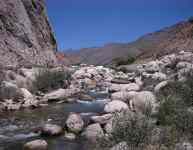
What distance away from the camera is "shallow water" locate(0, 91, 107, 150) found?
353 inches

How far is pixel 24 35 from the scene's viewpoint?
24.5 m

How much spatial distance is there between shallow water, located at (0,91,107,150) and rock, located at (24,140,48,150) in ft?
0.63

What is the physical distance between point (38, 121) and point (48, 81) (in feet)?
26.0

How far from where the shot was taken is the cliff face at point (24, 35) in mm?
22625

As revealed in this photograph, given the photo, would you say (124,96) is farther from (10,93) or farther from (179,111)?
(179,111)

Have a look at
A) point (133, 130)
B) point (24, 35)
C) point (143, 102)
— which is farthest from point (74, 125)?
point (24, 35)

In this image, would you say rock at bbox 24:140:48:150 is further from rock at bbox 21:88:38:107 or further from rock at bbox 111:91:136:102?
rock at bbox 111:91:136:102

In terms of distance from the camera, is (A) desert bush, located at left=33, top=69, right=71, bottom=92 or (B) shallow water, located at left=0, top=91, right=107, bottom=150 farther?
(A) desert bush, located at left=33, top=69, right=71, bottom=92

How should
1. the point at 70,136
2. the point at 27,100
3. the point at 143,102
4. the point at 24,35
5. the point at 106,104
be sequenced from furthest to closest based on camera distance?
1. the point at 24,35
2. the point at 27,100
3. the point at 106,104
4. the point at 143,102
5. the point at 70,136

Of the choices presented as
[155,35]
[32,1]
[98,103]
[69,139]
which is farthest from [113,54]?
[69,139]

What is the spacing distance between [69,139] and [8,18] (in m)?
16.6

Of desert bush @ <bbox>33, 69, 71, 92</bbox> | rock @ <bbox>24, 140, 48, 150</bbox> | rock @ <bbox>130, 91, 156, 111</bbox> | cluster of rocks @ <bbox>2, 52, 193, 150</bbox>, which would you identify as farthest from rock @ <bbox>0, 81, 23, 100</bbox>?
rock @ <bbox>24, 140, 48, 150</bbox>

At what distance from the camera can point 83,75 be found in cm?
2775

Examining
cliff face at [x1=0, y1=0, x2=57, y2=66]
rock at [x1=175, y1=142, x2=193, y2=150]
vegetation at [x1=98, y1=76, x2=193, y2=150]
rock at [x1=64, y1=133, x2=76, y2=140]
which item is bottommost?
rock at [x1=64, y1=133, x2=76, y2=140]
